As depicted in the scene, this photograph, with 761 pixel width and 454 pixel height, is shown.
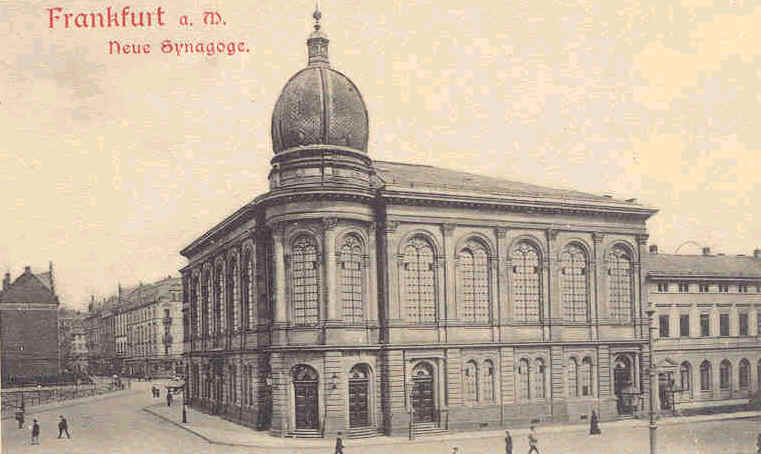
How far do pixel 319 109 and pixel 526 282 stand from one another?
14.2 meters

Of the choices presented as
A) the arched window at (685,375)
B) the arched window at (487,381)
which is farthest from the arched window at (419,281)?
the arched window at (685,375)

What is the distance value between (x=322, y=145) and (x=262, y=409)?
44.8 ft

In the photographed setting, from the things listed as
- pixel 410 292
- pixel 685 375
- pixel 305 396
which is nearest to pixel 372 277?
pixel 410 292

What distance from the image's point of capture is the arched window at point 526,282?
42.2 meters

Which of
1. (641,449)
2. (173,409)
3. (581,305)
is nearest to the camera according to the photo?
(641,449)

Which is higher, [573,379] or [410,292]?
[410,292]

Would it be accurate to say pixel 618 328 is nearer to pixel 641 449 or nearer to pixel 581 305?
pixel 581 305

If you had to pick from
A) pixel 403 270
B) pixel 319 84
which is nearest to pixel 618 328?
pixel 403 270

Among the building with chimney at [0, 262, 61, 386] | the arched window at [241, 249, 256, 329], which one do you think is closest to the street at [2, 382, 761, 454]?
the arched window at [241, 249, 256, 329]

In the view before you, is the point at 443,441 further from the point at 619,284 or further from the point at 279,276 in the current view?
the point at 619,284

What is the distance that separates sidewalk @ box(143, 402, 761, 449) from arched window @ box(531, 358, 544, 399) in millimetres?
1796

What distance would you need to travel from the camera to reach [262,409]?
1598 inches

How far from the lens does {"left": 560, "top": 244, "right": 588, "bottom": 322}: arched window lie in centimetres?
4353

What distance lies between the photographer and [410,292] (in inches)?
1559
